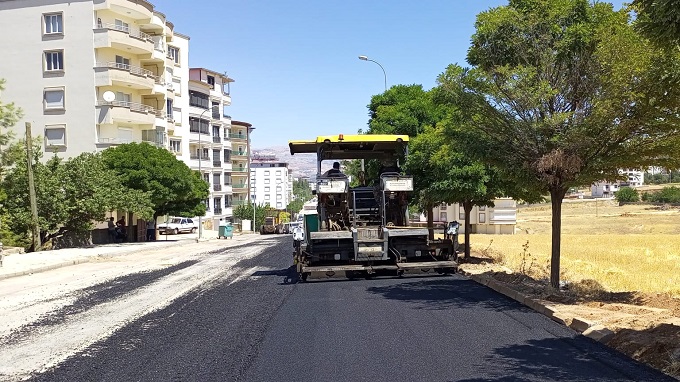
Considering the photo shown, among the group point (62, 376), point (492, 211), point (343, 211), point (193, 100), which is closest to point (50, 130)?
point (193, 100)

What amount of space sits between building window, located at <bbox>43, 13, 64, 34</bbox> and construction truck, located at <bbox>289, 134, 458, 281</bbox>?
125 ft

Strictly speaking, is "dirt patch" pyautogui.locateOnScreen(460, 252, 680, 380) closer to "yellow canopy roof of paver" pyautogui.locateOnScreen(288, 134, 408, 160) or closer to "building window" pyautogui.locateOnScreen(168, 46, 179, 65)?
"yellow canopy roof of paver" pyautogui.locateOnScreen(288, 134, 408, 160)

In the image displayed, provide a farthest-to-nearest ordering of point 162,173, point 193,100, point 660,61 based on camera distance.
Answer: point 193,100, point 162,173, point 660,61

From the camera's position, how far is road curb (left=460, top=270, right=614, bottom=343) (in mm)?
8115

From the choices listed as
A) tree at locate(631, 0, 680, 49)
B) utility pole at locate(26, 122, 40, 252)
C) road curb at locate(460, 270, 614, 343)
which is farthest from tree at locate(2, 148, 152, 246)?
tree at locate(631, 0, 680, 49)

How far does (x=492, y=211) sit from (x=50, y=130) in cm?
3379

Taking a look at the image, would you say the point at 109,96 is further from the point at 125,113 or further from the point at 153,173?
the point at 153,173

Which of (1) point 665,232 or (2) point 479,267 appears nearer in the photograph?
(2) point 479,267

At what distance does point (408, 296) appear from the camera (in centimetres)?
1205

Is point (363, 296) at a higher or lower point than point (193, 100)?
lower

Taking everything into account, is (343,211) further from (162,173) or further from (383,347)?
(162,173)

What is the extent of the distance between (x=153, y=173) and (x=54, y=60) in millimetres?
15331

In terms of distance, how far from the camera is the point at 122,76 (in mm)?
47406

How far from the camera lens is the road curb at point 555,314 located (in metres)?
8.11
